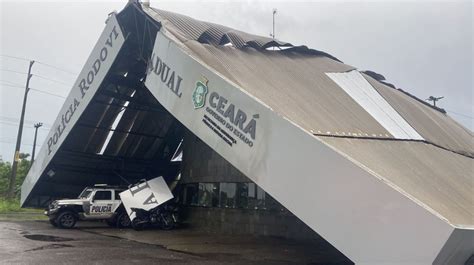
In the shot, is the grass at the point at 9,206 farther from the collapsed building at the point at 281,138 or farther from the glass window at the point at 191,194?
the glass window at the point at 191,194

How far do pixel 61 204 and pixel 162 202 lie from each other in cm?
429

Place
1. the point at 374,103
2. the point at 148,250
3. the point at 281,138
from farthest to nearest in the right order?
the point at 148,250 → the point at 374,103 → the point at 281,138

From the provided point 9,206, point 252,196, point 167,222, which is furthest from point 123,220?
point 9,206

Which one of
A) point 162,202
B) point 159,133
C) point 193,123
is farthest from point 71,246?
point 159,133

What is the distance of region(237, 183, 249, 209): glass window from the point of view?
19.0 metres

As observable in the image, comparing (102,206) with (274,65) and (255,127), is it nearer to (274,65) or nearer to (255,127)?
(274,65)

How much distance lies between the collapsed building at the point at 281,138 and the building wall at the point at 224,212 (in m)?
0.06

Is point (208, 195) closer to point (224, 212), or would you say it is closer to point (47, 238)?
point (224, 212)

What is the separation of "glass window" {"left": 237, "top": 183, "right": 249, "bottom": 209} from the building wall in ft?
0.57

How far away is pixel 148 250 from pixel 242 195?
23.4ft

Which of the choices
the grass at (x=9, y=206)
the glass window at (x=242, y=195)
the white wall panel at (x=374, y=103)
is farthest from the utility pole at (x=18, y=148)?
the white wall panel at (x=374, y=103)

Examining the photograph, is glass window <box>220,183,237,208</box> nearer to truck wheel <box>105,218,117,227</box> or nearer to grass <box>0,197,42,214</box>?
truck wheel <box>105,218,117,227</box>

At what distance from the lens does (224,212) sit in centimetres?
2012

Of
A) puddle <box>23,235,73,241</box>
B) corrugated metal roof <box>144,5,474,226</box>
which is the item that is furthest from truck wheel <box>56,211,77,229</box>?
corrugated metal roof <box>144,5,474,226</box>
